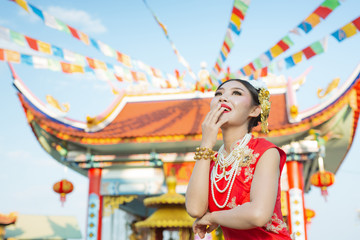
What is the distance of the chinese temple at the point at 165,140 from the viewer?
6809 mm


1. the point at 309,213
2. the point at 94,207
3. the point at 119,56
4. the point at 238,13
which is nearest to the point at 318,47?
the point at 238,13

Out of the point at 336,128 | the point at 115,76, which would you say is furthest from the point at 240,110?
the point at 336,128

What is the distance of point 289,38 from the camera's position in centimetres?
482

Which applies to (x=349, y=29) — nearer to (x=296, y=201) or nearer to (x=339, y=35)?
(x=339, y=35)

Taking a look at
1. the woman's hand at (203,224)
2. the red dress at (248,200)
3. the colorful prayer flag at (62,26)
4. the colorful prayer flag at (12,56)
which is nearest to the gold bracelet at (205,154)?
the red dress at (248,200)

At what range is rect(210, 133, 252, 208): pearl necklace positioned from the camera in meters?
1.60

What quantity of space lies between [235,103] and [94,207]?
6.43 m

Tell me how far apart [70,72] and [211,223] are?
398 centimetres

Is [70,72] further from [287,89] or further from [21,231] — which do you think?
[21,231]

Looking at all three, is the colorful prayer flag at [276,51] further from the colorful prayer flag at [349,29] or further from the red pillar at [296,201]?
the red pillar at [296,201]

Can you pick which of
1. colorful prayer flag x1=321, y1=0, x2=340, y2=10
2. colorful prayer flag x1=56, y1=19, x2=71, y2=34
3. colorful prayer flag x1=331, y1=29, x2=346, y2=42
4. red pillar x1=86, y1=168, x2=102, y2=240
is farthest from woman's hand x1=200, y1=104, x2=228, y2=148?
red pillar x1=86, y1=168, x2=102, y2=240

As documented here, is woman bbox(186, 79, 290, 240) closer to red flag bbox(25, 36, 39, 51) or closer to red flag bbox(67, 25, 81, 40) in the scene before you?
red flag bbox(25, 36, 39, 51)

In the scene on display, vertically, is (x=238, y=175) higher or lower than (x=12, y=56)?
lower

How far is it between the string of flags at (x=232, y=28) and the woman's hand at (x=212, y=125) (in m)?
3.38
